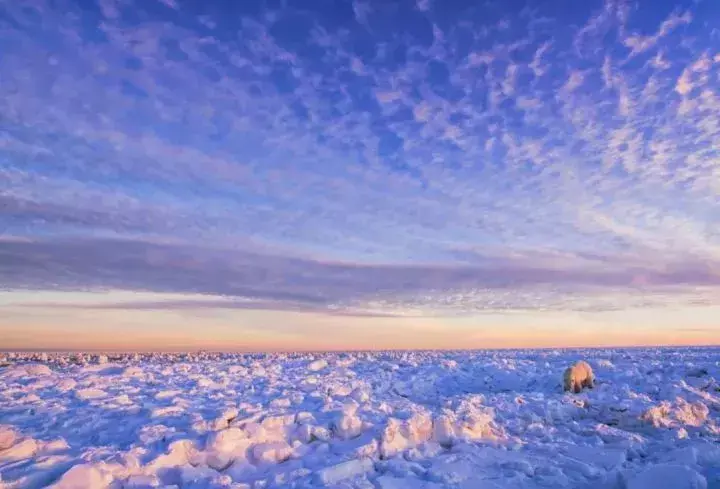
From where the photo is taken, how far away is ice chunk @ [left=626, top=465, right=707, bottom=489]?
16.8 ft

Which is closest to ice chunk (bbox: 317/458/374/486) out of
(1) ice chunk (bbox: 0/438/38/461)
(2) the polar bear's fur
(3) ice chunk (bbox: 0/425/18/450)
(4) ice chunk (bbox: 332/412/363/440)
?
(4) ice chunk (bbox: 332/412/363/440)

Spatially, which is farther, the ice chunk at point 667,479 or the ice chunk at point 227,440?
the ice chunk at point 227,440

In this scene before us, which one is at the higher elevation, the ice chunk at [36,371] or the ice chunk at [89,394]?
the ice chunk at [36,371]

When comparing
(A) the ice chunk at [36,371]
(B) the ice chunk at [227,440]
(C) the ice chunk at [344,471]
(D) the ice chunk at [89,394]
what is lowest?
(C) the ice chunk at [344,471]

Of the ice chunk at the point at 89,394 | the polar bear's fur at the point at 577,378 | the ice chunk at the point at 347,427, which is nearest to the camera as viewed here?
A: the ice chunk at the point at 347,427

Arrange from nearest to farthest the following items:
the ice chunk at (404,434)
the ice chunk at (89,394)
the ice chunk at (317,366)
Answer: the ice chunk at (404,434), the ice chunk at (89,394), the ice chunk at (317,366)

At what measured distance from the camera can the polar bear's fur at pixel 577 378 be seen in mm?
11047

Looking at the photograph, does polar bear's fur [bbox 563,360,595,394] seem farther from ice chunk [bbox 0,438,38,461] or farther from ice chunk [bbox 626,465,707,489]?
ice chunk [bbox 0,438,38,461]

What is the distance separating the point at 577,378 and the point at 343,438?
6.28 meters

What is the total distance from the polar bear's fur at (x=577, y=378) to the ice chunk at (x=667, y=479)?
5.76 meters

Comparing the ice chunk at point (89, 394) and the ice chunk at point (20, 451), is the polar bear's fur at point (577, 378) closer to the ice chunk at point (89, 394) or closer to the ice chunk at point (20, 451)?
the ice chunk at point (89, 394)

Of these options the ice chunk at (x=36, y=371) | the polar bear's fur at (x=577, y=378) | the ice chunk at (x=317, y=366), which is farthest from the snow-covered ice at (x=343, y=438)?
the ice chunk at (x=317, y=366)

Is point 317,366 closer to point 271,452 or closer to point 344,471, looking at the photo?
point 271,452

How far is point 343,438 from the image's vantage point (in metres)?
6.86
